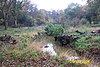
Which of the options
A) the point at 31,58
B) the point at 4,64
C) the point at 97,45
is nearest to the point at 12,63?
the point at 4,64

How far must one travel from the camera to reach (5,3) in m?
31.7

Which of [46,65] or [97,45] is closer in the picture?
[46,65]

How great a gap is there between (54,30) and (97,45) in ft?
38.0

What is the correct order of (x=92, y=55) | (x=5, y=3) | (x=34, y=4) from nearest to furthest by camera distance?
(x=92, y=55) → (x=5, y=3) → (x=34, y=4)

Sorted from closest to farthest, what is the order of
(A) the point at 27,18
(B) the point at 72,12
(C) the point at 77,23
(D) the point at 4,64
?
(D) the point at 4,64 < (C) the point at 77,23 < (A) the point at 27,18 < (B) the point at 72,12

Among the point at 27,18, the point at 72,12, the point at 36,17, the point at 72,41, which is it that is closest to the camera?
the point at 72,41

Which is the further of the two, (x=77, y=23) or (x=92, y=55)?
(x=77, y=23)

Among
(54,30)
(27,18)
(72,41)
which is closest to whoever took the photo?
(72,41)

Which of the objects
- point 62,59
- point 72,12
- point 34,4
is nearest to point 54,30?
point 62,59

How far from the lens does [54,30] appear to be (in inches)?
990

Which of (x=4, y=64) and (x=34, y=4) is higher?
(x=34, y=4)

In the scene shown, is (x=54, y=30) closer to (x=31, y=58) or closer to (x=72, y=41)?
(x=72, y=41)

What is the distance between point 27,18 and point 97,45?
3558cm

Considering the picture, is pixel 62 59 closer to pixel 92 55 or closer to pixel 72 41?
pixel 92 55
